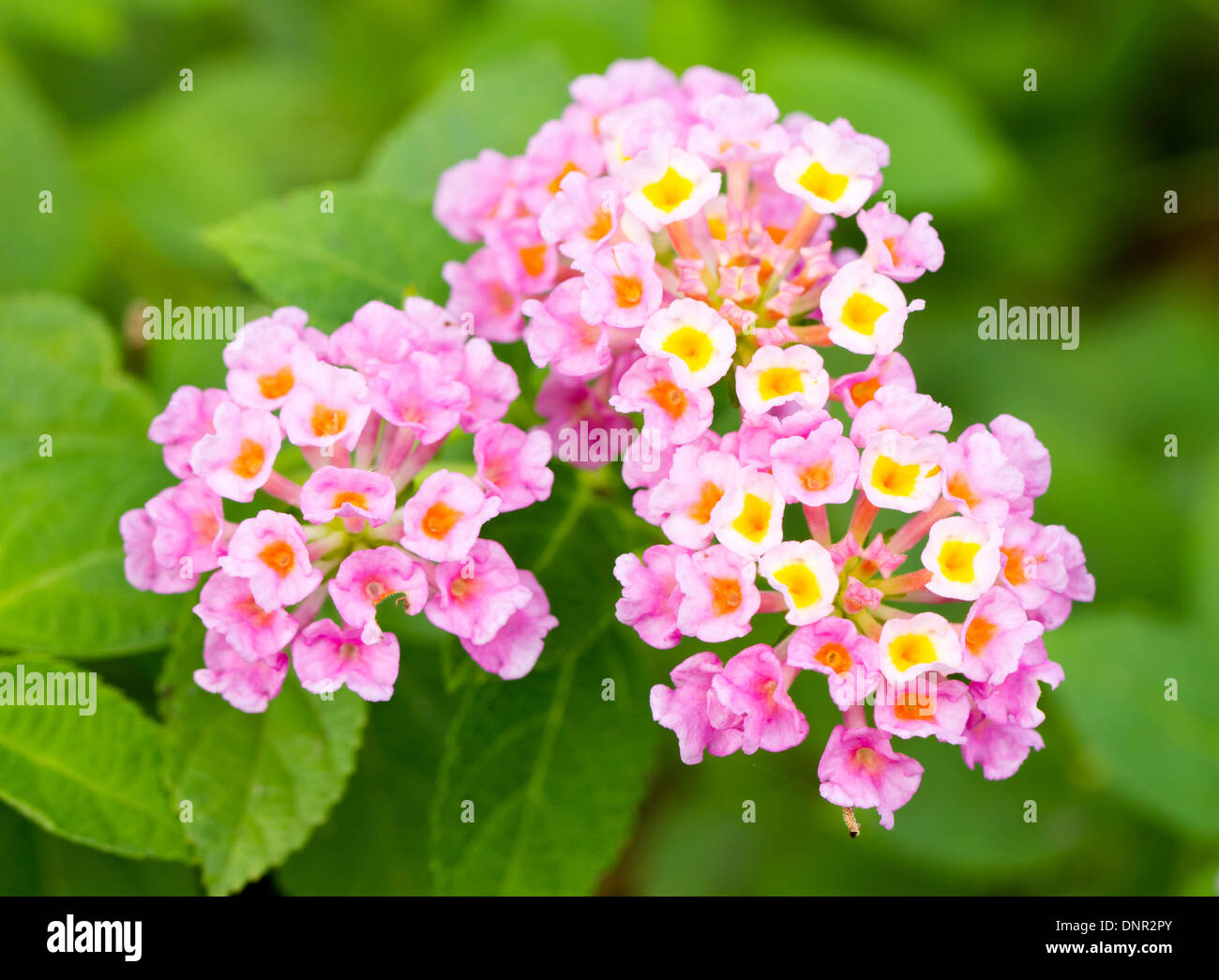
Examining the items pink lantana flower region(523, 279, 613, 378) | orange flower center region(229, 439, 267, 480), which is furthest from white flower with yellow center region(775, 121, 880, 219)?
orange flower center region(229, 439, 267, 480)

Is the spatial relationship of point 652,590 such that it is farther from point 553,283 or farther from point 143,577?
point 143,577

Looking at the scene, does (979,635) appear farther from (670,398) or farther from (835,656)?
(670,398)

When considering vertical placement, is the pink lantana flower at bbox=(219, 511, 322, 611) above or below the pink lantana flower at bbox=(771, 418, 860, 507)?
below

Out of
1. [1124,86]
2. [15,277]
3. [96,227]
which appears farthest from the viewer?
[1124,86]

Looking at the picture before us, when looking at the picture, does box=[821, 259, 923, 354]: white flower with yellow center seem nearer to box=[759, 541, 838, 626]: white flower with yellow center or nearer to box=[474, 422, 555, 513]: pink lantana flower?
box=[759, 541, 838, 626]: white flower with yellow center

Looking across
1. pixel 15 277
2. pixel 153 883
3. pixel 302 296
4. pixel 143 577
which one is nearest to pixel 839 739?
pixel 143 577

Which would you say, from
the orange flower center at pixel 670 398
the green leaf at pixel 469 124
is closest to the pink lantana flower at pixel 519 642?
the orange flower center at pixel 670 398

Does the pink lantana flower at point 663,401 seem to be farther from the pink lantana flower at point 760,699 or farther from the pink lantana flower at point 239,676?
the pink lantana flower at point 239,676
